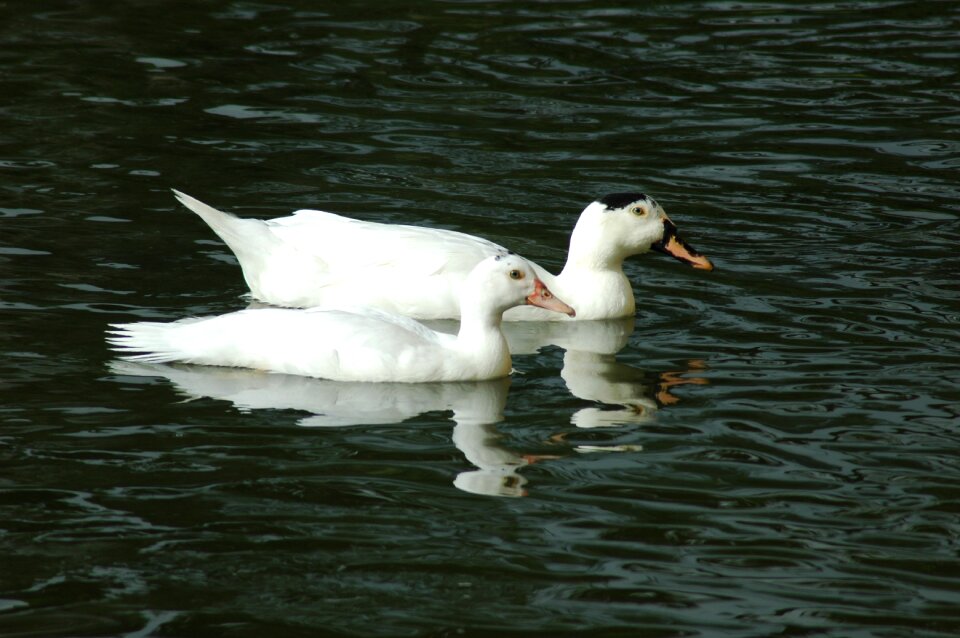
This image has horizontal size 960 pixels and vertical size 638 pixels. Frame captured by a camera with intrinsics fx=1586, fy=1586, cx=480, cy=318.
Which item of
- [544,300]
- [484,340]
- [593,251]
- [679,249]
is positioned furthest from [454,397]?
[679,249]

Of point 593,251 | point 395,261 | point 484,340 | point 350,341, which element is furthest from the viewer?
point 593,251

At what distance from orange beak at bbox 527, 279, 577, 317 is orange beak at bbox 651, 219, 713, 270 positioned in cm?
144

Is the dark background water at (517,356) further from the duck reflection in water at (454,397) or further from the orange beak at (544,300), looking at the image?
the orange beak at (544,300)

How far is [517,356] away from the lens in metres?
9.07

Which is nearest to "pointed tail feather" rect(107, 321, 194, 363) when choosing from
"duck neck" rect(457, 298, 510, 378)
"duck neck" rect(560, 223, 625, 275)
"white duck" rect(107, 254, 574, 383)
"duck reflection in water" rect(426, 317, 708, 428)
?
"white duck" rect(107, 254, 574, 383)

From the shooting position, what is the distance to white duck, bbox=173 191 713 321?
938 centimetres

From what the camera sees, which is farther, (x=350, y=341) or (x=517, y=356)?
(x=517, y=356)

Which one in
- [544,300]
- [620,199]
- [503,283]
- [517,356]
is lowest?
[517,356]

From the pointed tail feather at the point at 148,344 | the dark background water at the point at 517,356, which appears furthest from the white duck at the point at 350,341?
the dark background water at the point at 517,356

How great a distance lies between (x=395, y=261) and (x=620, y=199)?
4.88ft

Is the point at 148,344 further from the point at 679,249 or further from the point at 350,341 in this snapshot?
the point at 679,249

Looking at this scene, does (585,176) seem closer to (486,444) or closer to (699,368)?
(699,368)

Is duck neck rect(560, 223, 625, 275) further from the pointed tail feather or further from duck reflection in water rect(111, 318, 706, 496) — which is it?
the pointed tail feather

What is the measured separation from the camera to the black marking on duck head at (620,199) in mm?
9805
